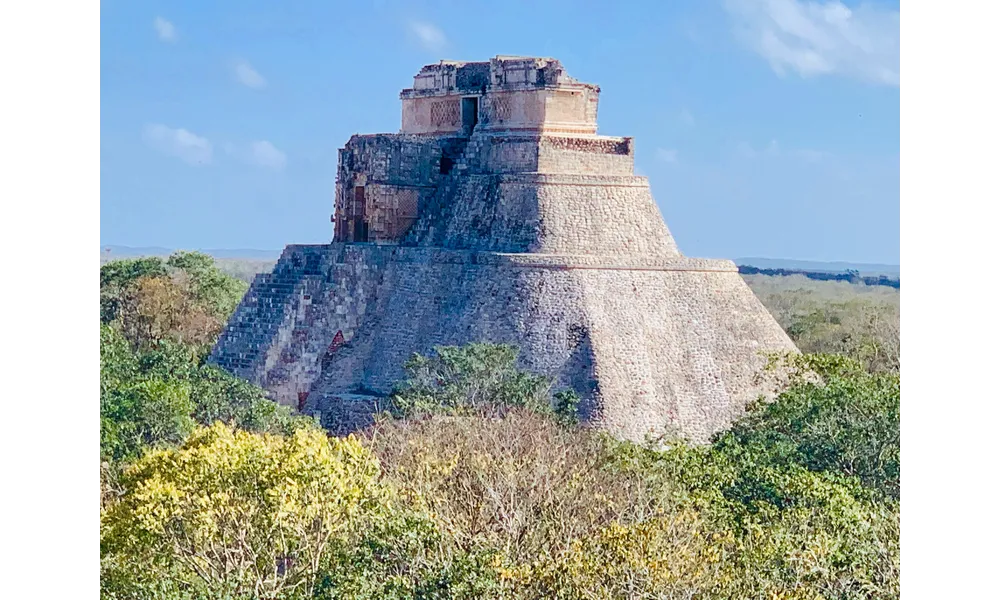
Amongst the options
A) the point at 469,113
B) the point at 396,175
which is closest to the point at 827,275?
the point at 469,113

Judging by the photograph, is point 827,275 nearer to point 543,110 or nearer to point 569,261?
point 543,110

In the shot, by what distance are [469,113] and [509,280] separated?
17.7ft

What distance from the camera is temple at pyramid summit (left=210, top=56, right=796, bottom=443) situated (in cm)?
2570

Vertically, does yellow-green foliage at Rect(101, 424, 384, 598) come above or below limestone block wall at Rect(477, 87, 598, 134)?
below

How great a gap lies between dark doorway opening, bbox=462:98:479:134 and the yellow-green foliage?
16.1 meters

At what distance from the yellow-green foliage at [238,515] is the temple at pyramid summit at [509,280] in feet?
35.1

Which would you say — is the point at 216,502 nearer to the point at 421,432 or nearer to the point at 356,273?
the point at 421,432

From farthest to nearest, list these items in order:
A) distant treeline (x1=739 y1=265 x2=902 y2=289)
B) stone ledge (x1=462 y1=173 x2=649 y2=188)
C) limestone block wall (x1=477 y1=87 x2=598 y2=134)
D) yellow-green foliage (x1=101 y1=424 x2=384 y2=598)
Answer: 1. distant treeline (x1=739 y1=265 x2=902 y2=289)
2. limestone block wall (x1=477 y1=87 x2=598 y2=134)
3. stone ledge (x1=462 y1=173 x2=649 y2=188)
4. yellow-green foliage (x1=101 y1=424 x2=384 y2=598)

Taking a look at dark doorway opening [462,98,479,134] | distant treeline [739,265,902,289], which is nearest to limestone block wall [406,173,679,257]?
dark doorway opening [462,98,479,134]

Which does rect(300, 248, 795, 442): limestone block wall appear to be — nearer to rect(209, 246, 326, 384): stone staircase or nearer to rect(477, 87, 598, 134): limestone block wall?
rect(209, 246, 326, 384): stone staircase

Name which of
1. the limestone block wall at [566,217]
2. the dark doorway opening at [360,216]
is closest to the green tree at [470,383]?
the limestone block wall at [566,217]

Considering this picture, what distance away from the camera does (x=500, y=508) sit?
15.9m
